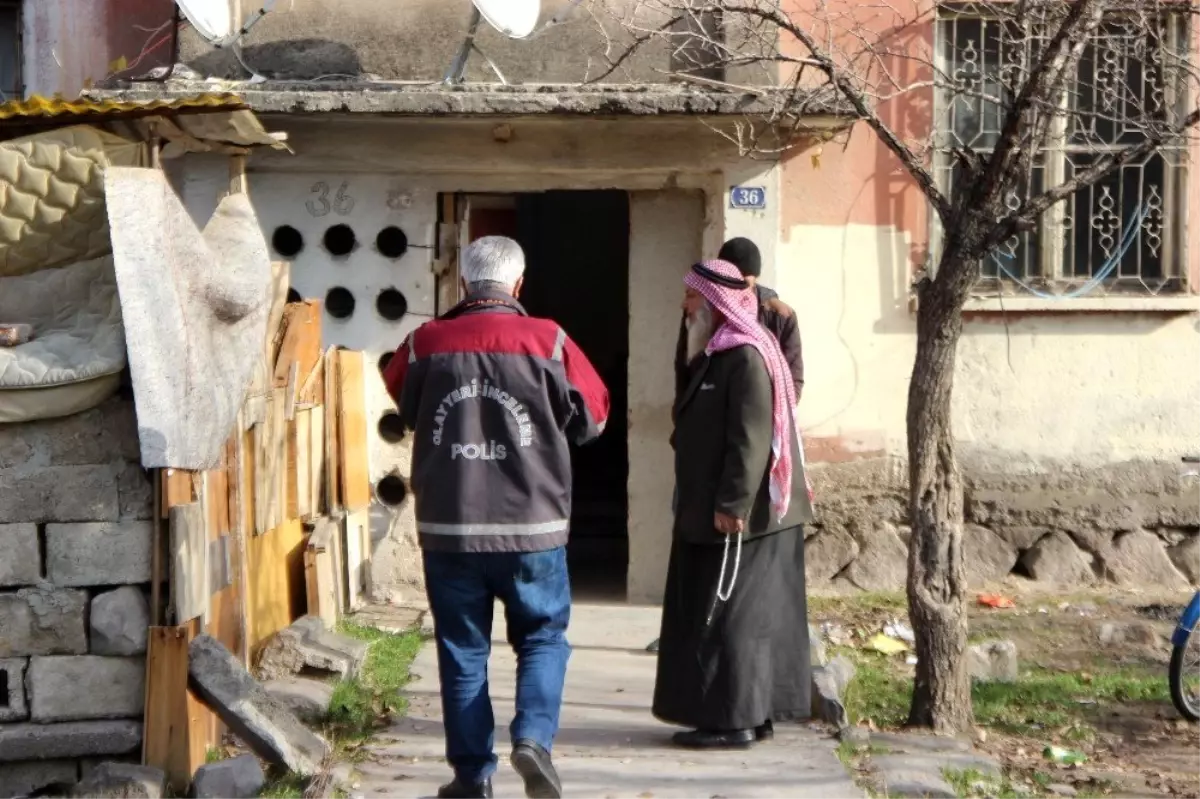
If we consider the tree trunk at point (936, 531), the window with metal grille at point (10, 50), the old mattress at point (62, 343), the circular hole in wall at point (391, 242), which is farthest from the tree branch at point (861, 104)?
the window with metal grille at point (10, 50)

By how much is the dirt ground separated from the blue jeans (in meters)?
2.05

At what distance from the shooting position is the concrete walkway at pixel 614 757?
5285mm

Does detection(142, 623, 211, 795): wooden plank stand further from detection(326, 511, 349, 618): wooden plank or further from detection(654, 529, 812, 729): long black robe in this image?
detection(326, 511, 349, 618): wooden plank

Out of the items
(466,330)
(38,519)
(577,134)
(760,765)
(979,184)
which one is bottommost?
(760,765)

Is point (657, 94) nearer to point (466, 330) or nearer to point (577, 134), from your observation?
point (577, 134)

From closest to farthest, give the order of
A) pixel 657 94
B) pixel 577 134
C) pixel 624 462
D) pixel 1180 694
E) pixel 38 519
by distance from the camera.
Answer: pixel 38 519 < pixel 1180 694 < pixel 657 94 < pixel 577 134 < pixel 624 462

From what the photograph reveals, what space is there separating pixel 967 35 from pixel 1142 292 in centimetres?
177

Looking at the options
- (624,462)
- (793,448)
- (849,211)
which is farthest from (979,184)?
A: (624,462)

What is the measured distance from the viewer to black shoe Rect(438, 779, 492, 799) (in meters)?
4.89

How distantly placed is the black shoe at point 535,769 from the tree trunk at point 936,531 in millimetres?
1906

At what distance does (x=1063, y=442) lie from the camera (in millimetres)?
8930

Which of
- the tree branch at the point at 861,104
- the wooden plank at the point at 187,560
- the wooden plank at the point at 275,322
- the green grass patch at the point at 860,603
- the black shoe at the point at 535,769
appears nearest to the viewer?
the black shoe at the point at 535,769

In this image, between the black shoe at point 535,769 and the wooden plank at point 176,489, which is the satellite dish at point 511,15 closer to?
the wooden plank at point 176,489

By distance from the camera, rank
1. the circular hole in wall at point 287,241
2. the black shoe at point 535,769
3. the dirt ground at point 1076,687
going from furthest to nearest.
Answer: the circular hole in wall at point 287,241 < the dirt ground at point 1076,687 < the black shoe at point 535,769
